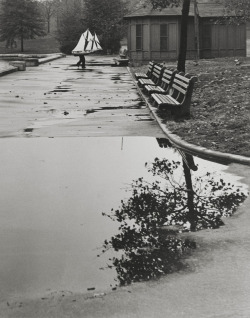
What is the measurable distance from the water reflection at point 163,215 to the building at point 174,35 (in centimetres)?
3729

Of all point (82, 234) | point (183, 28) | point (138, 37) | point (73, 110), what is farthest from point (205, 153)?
point (138, 37)

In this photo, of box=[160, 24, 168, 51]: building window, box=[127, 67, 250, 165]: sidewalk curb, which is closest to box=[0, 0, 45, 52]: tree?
box=[160, 24, 168, 51]: building window

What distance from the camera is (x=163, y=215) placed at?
6594 millimetres

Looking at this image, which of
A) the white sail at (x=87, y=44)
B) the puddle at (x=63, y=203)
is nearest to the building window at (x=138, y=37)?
the white sail at (x=87, y=44)

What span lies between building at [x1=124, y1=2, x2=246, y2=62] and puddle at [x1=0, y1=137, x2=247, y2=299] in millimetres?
34794

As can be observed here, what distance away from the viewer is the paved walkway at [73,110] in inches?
500

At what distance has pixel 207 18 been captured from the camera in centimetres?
4559

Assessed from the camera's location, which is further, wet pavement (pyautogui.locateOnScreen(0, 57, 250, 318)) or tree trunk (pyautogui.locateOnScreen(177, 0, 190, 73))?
tree trunk (pyautogui.locateOnScreen(177, 0, 190, 73))

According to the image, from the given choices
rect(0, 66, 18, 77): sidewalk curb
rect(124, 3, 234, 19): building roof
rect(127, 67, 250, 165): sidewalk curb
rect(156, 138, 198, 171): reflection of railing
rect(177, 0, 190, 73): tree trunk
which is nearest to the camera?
rect(156, 138, 198, 171): reflection of railing

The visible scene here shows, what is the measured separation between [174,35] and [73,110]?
1215 inches

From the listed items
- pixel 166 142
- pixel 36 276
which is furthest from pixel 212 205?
pixel 166 142

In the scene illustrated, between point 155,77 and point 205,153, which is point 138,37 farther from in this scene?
point 205,153

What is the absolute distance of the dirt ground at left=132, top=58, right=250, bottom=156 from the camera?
1065cm

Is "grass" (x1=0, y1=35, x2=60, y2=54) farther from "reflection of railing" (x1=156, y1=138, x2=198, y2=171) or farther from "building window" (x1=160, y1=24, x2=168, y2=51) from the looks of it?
"reflection of railing" (x1=156, y1=138, x2=198, y2=171)
